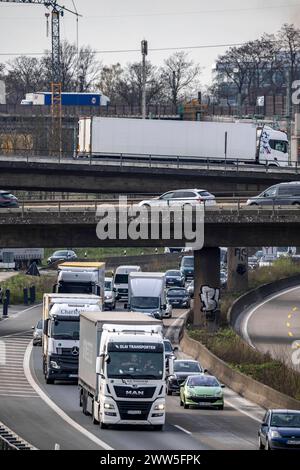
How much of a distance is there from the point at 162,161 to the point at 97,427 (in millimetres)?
67636

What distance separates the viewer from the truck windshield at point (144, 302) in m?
79.5

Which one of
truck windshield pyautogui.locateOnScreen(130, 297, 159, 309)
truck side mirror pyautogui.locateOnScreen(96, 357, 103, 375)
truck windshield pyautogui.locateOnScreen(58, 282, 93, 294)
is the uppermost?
truck side mirror pyautogui.locateOnScreen(96, 357, 103, 375)

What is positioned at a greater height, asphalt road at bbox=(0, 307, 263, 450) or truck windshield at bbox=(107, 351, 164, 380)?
truck windshield at bbox=(107, 351, 164, 380)

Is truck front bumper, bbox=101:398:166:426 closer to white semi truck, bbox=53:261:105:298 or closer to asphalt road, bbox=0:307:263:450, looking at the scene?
asphalt road, bbox=0:307:263:450

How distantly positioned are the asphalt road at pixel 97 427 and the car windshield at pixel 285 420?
155 cm

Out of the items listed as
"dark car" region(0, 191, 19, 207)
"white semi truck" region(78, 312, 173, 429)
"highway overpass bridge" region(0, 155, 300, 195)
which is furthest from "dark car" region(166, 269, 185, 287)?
"white semi truck" region(78, 312, 173, 429)

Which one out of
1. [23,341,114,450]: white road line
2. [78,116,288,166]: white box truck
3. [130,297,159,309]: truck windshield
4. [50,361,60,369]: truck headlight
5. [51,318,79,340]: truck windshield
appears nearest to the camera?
[23,341,114,450]: white road line

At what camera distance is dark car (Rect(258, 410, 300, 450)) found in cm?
3675

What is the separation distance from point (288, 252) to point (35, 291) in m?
45.3

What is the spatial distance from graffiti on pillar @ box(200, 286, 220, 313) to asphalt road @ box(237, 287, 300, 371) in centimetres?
200

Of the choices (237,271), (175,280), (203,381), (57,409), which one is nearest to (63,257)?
(175,280)

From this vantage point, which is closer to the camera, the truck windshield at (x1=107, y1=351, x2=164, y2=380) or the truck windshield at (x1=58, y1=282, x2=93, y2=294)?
the truck windshield at (x1=107, y1=351, x2=164, y2=380)

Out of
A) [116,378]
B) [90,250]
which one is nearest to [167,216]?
[116,378]

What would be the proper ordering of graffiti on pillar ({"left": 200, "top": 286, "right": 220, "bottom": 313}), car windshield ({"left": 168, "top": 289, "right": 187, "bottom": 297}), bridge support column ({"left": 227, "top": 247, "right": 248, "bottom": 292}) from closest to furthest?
graffiti on pillar ({"left": 200, "top": 286, "right": 220, "bottom": 313}) → car windshield ({"left": 168, "top": 289, "right": 187, "bottom": 297}) → bridge support column ({"left": 227, "top": 247, "right": 248, "bottom": 292})
